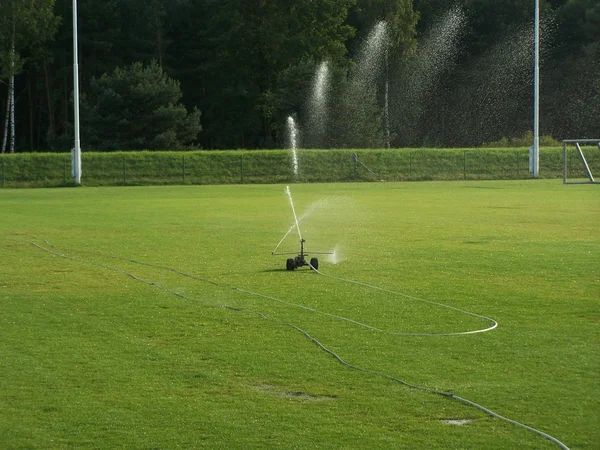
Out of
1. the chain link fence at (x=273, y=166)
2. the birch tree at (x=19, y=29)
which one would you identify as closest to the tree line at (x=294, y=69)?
the birch tree at (x=19, y=29)

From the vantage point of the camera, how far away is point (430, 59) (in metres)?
89.9

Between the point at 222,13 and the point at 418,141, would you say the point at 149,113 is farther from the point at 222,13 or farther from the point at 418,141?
the point at 418,141

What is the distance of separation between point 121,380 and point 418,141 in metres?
81.9

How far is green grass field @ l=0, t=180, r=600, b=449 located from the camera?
26.8 feet

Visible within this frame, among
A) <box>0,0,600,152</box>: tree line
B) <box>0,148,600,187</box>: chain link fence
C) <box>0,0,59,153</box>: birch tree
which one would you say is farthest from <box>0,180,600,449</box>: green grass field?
<box>0,0,59,153</box>: birch tree

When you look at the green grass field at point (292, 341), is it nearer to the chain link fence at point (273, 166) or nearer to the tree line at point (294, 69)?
the chain link fence at point (273, 166)

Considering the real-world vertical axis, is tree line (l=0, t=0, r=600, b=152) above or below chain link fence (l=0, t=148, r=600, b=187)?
above

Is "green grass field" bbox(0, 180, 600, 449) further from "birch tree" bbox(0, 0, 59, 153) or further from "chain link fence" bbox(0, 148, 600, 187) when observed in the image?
"birch tree" bbox(0, 0, 59, 153)

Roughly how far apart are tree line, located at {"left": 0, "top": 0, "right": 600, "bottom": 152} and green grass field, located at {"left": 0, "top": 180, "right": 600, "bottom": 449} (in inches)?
2198

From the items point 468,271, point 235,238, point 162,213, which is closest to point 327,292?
point 468,271

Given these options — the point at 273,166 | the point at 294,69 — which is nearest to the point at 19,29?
the point at 294,69

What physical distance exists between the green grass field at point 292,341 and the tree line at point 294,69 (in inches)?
2198

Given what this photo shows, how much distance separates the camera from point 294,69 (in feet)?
267

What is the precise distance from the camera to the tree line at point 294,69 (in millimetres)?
80625
